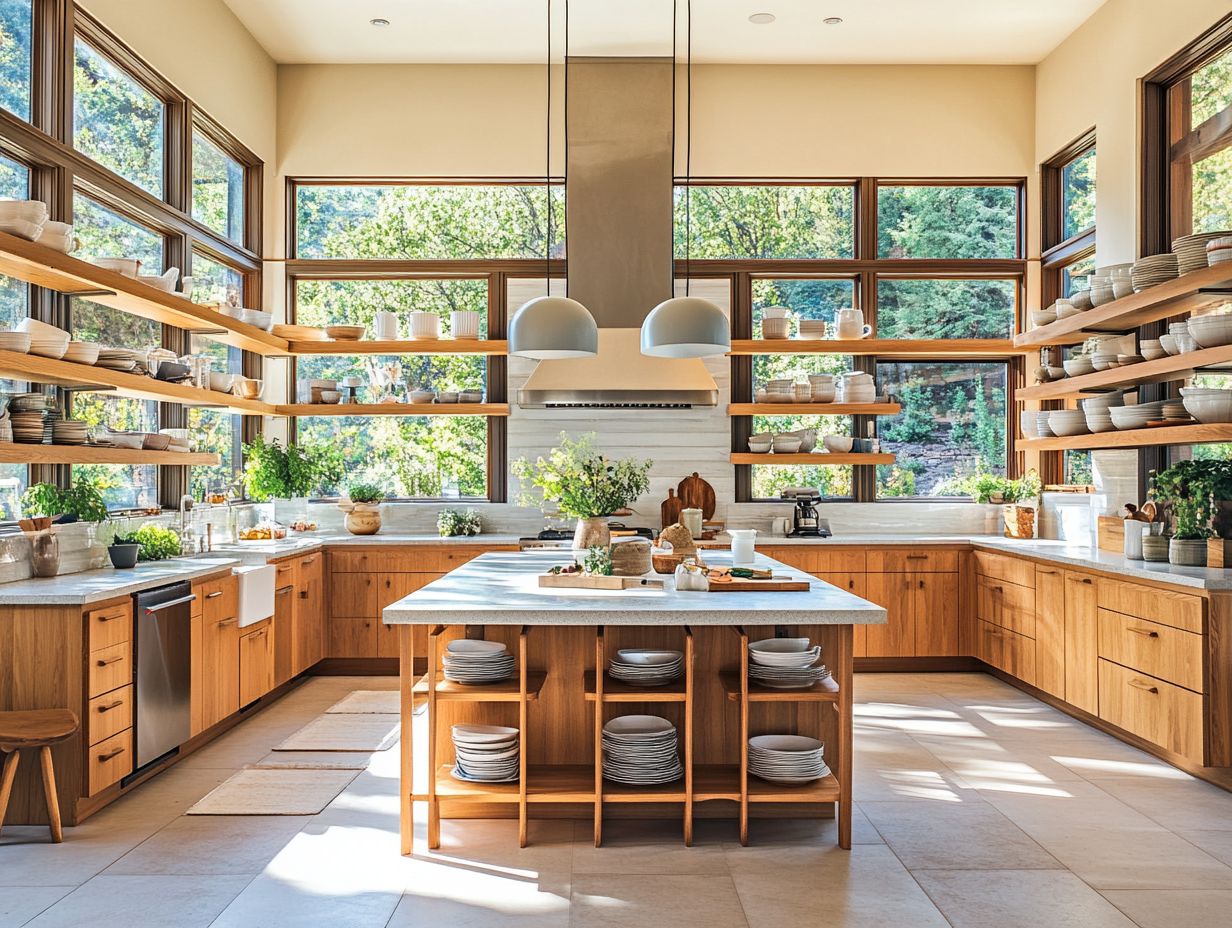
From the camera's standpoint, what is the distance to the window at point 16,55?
4.45 metres

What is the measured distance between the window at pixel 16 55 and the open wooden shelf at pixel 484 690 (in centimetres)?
325

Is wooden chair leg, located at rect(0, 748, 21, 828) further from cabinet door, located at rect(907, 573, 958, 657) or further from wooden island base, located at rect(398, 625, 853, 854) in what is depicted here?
cabinet door, located at rect(907, 573, 958, 657)

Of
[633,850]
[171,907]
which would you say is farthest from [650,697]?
[171,907]

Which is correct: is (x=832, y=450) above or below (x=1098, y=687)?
above

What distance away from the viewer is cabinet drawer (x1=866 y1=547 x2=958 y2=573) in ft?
22.2

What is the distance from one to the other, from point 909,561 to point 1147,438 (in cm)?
194

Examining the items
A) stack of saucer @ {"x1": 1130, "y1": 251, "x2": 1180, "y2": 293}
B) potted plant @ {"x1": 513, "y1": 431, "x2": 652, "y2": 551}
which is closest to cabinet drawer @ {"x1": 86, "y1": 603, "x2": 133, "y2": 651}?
potted plant @ {"x1": 513, "y1": 431, "x2": 652, "y2": 551}

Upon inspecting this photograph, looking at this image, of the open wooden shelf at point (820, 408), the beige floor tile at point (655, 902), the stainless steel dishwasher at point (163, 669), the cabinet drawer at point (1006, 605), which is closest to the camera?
the beige floor tile at point (655, 902)

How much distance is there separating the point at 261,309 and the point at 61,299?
2737mm

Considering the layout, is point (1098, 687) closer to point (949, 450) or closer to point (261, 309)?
point (949, 450)

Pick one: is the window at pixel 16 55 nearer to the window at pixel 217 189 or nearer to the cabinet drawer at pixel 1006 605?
the window at pixel 217 189

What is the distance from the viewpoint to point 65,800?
150 inches

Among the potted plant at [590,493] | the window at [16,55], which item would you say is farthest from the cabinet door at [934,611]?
the window at [16,55]

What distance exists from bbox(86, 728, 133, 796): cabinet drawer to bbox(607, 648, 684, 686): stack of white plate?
205 cm
